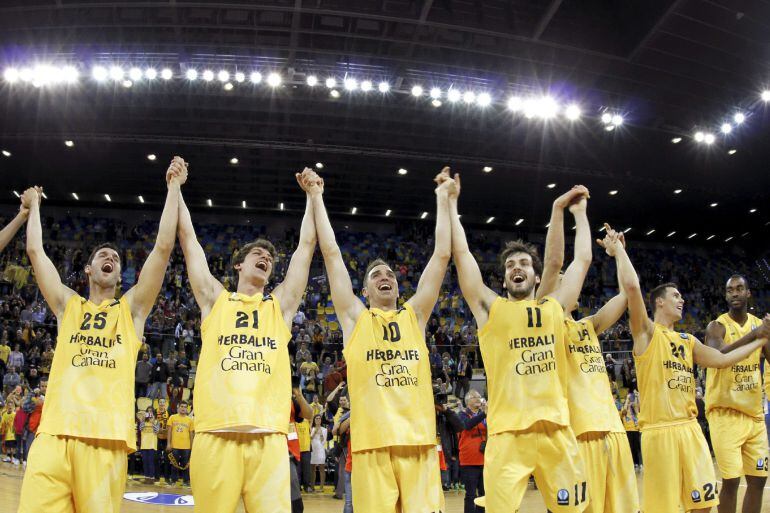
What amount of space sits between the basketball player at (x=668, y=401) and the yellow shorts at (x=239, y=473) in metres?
→ 3.32

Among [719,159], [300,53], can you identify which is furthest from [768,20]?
[300,53]

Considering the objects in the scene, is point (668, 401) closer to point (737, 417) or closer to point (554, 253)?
point (737, 417)

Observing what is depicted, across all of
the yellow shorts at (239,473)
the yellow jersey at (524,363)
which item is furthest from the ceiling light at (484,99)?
the yellow shorts at (239,473)

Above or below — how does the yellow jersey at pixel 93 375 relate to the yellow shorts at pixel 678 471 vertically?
above

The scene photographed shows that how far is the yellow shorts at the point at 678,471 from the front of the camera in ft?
17.2

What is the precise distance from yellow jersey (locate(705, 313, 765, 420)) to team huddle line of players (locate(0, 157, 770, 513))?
42.9 inches

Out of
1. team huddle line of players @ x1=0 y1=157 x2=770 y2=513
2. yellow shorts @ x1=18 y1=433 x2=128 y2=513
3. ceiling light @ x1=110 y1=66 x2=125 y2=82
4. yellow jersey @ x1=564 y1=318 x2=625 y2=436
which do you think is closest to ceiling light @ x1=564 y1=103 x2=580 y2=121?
ceiling light @ x1=110 y1=66 x2=125 y2=82

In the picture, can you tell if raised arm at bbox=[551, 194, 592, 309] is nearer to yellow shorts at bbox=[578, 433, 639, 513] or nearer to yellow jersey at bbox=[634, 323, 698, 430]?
yellow shorts at bbox=[578, 433, 639, 513]

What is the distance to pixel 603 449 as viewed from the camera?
189 inches

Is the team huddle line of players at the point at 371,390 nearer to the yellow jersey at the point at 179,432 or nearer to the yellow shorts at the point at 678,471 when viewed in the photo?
the yellow shorts at the point at 678,471

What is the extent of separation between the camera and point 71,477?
388cm

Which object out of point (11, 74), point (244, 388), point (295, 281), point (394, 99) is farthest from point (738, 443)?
point (11, 74)

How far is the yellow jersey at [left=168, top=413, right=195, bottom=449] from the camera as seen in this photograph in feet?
42.5

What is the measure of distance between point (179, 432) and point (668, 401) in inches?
405
